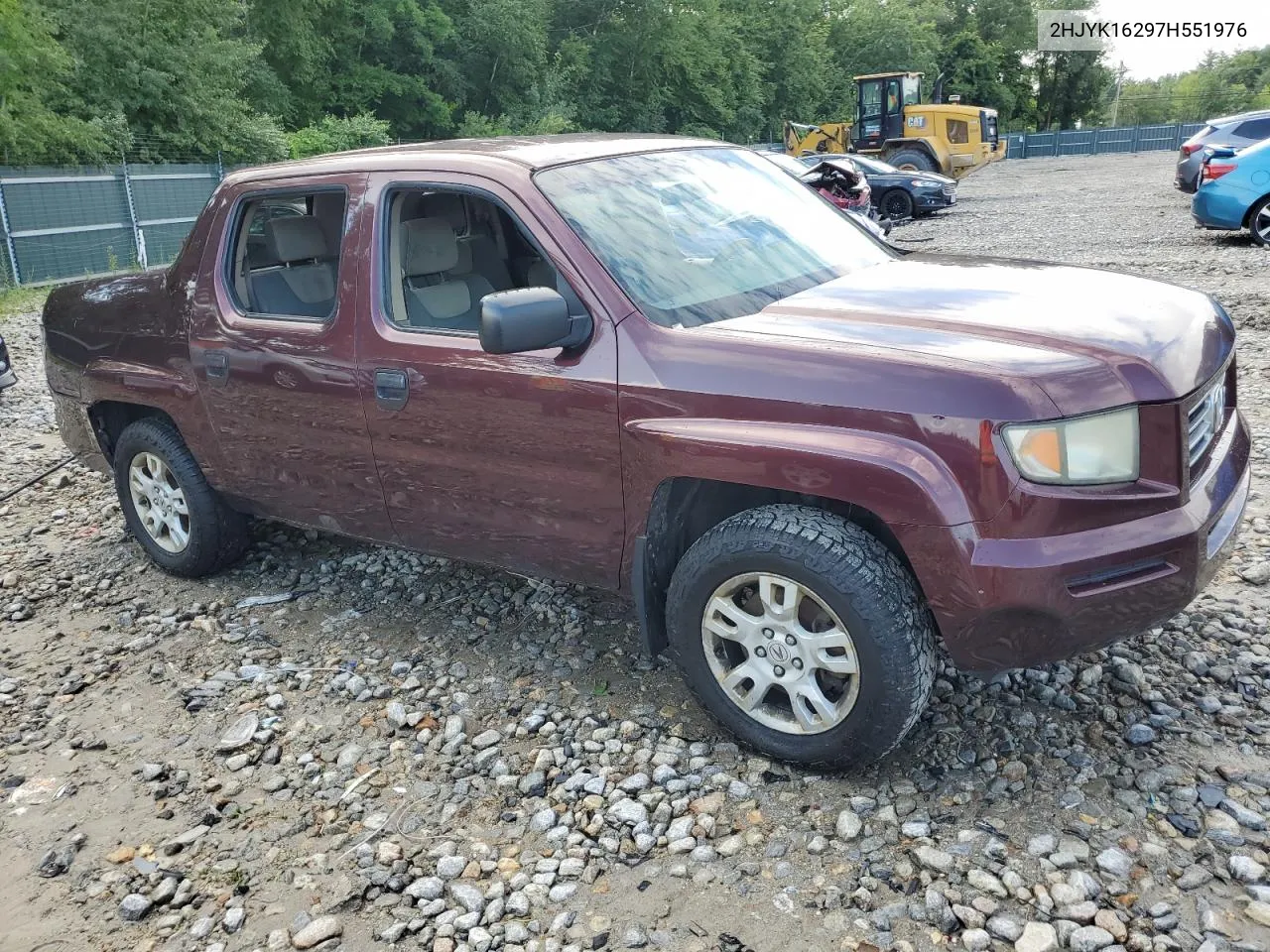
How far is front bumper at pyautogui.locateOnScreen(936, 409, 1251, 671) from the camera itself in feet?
8.91

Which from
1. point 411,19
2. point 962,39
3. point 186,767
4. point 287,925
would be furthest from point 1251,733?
point 962,39

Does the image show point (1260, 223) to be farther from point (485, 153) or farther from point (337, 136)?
point (337, 136)

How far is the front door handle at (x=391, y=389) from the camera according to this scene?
3754mm

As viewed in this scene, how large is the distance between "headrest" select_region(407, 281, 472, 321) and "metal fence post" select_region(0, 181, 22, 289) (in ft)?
55.7

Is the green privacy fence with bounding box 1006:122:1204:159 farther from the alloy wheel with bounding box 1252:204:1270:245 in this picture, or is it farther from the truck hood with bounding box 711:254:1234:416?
the truck hood with bounding box 711:254:1234:416

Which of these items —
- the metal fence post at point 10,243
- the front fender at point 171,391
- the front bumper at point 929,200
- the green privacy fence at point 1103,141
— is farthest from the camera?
the green privacy fence at point 1103,141

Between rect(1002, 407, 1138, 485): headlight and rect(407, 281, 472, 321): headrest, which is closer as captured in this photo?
rect(1002, 407, 1138, 485): headlight

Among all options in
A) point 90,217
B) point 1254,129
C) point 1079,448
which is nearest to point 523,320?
point 1079,448

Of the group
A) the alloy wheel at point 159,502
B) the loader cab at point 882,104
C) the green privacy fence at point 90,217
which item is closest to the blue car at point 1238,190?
the alloy wheel at point 159,502

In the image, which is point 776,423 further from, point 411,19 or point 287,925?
point 411,19

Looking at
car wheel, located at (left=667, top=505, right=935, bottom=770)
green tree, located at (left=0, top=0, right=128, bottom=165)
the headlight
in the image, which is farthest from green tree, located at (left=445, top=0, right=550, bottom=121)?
the headlight

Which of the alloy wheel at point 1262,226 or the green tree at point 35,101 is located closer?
the alloy wheel at point 1262,226

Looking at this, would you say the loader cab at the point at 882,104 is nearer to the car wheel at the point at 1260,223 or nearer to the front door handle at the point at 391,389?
the car wheel at the point at 1260,223

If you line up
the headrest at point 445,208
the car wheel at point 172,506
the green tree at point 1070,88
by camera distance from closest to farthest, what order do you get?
the headrest at point 445,208, the car wheel at point 172,506, the green tree at point 1070,88
